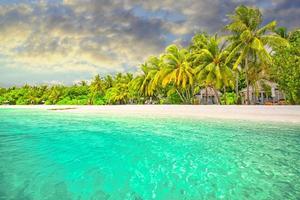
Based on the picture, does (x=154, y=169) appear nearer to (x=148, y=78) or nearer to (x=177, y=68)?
(x=177, y=68)

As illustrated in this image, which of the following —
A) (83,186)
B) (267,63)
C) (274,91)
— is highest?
(267,63)

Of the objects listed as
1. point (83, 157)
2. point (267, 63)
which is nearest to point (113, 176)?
point (83, 157)

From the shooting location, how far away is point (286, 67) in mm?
20109

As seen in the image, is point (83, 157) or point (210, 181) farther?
point (83, 157)

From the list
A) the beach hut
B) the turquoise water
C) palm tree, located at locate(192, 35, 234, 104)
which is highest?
palm tree, located at locate(192, 35, 234, 104)

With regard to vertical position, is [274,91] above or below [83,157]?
above

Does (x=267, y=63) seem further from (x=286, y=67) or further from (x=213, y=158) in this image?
(x=213, y=158)

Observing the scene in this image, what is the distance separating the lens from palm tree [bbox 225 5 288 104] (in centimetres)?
2262

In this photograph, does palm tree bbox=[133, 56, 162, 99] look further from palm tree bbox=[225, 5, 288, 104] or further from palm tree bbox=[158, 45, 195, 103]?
palm tree bbox=[225, 5, 288, 104]

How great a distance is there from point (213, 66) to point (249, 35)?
3909mm

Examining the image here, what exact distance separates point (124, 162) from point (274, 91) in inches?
1066

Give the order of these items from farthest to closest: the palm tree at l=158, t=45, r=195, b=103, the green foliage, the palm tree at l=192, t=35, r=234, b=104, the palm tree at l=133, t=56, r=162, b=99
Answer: the palm tree at l=133, t=56, r=162, b=99 < the palm tree at l=158, t=45, r=195, b=103 < the palm tree at l=192, t=35, r=234, b=104 < the green foliage

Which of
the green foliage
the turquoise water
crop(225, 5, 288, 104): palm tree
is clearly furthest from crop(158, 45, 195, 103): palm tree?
the turquoise water

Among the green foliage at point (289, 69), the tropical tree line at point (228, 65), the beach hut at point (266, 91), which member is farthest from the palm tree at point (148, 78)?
the green foliage at point (289, 69)
